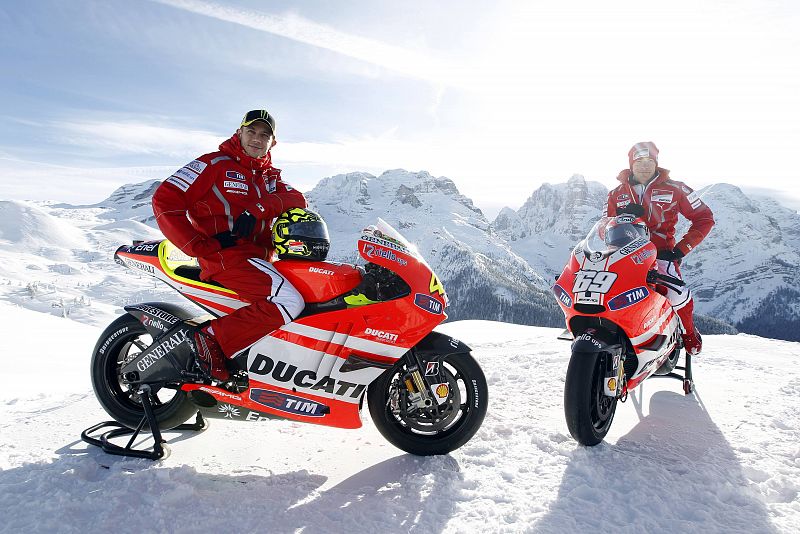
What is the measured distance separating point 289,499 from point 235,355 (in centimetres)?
113

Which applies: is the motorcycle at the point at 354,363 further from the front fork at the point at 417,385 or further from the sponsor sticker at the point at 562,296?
the sponsor sticker at the point at 562,296

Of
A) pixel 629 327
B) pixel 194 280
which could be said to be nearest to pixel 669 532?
pixel 629 327

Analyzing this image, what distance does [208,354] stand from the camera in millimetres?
3646

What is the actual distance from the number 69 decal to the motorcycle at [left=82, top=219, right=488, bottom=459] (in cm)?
117

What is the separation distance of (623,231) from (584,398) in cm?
163

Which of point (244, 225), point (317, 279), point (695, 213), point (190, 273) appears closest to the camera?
point (317, 279)

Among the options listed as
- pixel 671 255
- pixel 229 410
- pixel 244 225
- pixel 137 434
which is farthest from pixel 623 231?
pixel 137 434

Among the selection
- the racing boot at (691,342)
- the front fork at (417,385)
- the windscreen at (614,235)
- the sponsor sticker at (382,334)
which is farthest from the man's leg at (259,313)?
the racing boot at (691,342)

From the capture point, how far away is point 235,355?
11.9 feet

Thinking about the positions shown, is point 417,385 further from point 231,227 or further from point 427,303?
point 231,227

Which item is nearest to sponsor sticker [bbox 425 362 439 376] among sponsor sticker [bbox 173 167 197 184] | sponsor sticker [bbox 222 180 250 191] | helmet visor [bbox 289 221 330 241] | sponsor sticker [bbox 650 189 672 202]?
helmet visor [bbox 289 221 330 241]

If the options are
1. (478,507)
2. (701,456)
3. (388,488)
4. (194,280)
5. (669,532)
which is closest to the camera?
(669,532)

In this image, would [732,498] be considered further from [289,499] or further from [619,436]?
[289,499]

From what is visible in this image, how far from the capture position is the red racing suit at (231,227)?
140 inches
